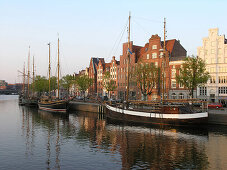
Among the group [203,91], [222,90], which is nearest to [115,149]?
[222,90]

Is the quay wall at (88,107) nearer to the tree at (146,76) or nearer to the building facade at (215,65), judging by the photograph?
the tree at (146,76)

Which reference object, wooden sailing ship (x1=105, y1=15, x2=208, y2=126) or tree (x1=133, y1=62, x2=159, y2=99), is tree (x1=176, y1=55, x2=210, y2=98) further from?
tree (x1=133, y1=62, x2=159, y2=99)

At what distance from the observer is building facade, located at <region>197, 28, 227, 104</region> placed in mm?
64312

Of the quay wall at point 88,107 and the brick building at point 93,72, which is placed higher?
the brick building at point 93,72

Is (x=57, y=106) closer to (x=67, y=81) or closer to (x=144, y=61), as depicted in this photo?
(x=144, y=61)

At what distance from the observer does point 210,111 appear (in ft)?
149

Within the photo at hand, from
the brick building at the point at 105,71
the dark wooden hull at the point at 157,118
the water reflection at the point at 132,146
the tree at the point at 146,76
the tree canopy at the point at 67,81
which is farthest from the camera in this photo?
the tree canopy at the point at 67,81

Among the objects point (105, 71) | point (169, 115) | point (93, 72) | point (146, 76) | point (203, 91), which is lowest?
point (169, 115)

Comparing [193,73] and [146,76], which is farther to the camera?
→ [146,76]

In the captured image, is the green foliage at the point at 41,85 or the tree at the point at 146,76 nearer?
the tree at the point at 146,76

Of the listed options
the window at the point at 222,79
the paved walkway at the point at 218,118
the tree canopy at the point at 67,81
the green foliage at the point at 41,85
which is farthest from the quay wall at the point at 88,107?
the green foliage at the point at 41,85

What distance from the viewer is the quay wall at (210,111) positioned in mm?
40750

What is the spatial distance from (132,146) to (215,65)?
47.7 meters

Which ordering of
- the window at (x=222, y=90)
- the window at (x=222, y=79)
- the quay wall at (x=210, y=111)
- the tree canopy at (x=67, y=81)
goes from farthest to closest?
the tree canopy at (x=67, y=81) < the window at (x=222, y=79) < the window at (x=222, y=90) < the quay wall at (x=210, y=111)
